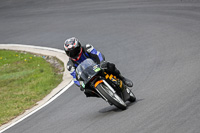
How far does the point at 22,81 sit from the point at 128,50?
14.0ft

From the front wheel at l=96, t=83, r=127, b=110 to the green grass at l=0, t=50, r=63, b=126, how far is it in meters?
3.55

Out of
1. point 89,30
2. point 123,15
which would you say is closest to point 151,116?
point 89,30

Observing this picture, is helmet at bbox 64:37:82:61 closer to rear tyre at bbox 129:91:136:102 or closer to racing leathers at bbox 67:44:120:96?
racing leathers at bbox 67:44:120:96

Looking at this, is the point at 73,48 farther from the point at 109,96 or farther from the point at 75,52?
the point at 109,96

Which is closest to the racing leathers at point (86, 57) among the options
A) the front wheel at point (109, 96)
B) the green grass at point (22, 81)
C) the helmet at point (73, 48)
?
the helmet at point (73, 48)

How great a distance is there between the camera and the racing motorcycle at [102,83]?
28.5ft

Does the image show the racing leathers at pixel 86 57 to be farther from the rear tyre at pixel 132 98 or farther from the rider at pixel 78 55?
the rear tyre at pixel 132 98

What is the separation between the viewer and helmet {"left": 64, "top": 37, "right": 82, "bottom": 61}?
31.7 ft

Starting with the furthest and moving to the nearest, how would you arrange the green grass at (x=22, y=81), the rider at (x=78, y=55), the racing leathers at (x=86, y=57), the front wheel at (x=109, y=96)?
A: the green grass at (x=22, y=81)
the racing leathers at (x=86, y=57)
the rider at (x=78, y=55)
the front wheel at (x=109, y=96)

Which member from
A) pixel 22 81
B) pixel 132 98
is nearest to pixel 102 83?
pixel 132 98

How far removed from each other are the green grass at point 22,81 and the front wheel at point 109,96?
140 inches

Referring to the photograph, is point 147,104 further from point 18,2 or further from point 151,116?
point 18,2

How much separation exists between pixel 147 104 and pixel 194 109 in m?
1.53

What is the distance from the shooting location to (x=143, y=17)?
69.9ft
